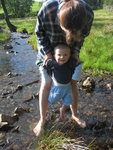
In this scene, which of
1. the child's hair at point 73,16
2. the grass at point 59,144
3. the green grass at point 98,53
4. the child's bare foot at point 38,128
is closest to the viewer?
the child's hair at point 73,16

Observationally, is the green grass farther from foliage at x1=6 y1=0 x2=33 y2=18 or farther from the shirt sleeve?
foliage at x1=6 y1=0 x2=33 y2=18

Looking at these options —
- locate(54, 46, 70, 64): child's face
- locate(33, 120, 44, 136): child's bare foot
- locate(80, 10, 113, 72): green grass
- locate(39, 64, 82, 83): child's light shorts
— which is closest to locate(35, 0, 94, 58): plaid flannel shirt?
locate(54, 46, 70, 64): child's face

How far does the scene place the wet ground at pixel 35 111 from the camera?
5297 mm

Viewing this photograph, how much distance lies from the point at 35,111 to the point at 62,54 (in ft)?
7.41

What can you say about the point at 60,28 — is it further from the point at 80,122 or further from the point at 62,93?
the point at 80,122

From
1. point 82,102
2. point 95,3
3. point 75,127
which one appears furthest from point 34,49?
point 95,3

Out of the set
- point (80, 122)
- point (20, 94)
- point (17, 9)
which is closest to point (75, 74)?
point (80, 122)

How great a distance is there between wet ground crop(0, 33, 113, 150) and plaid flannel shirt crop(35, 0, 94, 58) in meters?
1.74

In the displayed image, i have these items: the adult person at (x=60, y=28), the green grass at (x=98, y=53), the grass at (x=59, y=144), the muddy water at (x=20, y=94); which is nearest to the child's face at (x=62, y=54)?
the adult person at (x=60, y=28)

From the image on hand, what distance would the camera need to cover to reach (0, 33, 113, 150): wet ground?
5.30m

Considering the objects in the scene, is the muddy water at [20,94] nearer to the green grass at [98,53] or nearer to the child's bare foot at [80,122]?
the child's bare foot at [80,122]

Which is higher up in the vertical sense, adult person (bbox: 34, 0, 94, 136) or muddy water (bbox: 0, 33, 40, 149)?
adult person (bbox: 34, 0, 94, 136)

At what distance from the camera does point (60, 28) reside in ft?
15.3

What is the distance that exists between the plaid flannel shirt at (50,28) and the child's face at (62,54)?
123 millimetres
